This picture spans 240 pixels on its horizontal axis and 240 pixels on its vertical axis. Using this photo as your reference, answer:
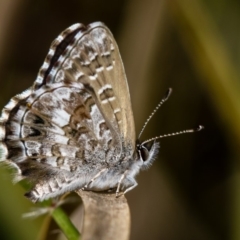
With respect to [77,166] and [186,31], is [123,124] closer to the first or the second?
[77,166]

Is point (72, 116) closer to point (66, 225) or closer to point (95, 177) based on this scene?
point (95, 177)

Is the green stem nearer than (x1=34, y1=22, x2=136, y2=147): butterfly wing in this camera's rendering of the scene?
Yes

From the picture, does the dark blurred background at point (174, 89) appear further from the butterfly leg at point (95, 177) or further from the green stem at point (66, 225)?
the green stem at point (66, 225)

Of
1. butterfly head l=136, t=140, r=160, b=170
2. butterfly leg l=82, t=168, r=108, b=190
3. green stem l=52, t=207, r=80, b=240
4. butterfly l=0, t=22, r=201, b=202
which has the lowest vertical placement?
butterfly head l=136, t=140, r=160, b=170

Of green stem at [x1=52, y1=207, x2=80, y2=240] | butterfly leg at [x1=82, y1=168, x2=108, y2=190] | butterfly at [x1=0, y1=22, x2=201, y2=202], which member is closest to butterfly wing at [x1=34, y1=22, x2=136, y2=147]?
butterfly at [x1=0, y1=22, x2=201, y2=202]

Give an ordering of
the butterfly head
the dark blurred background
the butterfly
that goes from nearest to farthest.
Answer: the butterfly
the butterfly head
the dark blurred background

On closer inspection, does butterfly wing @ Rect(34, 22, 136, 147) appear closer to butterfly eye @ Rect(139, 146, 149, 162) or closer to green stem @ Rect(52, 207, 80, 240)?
butterfly eye @ Rect(139, 146, 149, 162)

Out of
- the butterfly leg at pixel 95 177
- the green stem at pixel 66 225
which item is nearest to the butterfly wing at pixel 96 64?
the butterfly leg at pixel 95 177

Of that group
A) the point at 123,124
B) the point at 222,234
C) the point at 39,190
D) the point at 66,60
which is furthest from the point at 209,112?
the point at 39,190
